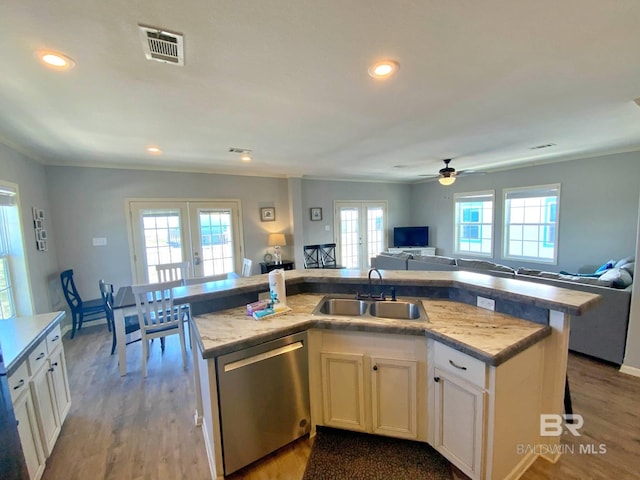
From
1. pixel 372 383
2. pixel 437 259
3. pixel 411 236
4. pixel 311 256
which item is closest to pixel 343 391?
pixel 372 383

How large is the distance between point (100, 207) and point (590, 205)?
8113 millimetres

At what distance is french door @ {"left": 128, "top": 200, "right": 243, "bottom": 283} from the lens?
185 inches

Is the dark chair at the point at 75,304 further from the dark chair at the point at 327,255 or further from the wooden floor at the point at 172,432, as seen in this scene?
the dark chair at the point at 327,255

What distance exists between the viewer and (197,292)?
2148mm

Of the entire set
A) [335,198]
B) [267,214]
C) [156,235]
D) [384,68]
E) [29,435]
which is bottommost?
[29,435]

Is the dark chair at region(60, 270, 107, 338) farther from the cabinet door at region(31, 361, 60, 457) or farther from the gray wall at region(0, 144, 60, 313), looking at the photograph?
the cabinet door at region(31, 361, 60, 457)

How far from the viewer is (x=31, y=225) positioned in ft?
11.2

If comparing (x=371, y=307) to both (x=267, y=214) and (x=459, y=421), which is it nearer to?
(x=459, y=421)

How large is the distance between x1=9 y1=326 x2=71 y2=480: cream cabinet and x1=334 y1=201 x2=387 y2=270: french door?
5.61 metres

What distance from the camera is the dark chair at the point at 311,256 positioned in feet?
21.7

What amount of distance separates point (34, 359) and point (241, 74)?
226 centimetres

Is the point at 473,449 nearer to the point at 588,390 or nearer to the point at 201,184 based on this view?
the point at 588,390

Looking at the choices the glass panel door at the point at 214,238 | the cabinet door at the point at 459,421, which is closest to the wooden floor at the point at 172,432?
the cabinet door at the point at 459,421

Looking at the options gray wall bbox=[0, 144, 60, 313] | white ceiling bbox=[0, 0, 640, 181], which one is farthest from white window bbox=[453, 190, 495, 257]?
gray wall bbox=[0, 144, 60, 313]
